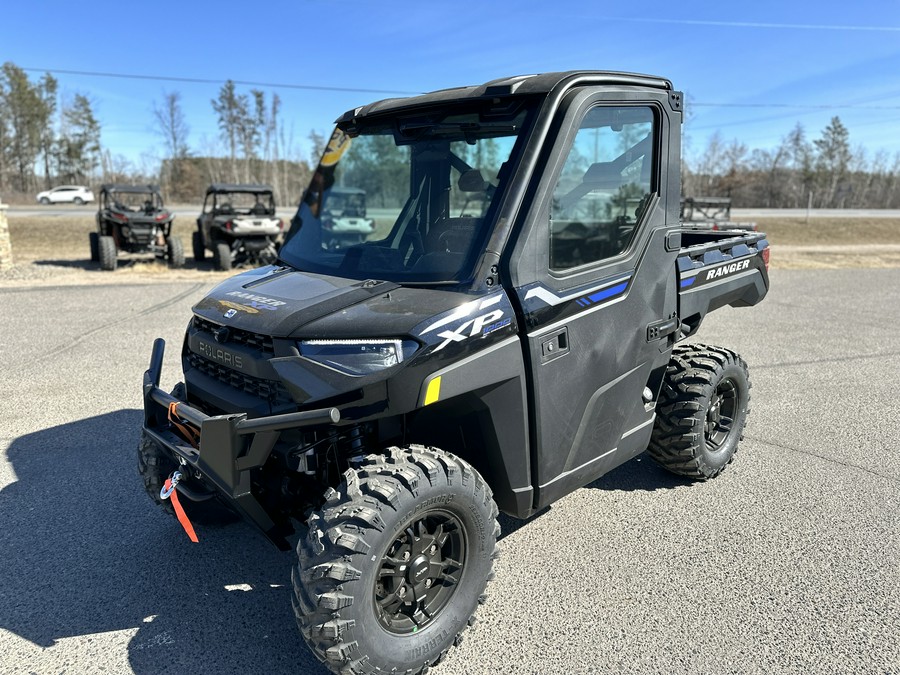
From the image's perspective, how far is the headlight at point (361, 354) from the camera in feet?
7.98

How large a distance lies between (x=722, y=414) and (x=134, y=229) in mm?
15278

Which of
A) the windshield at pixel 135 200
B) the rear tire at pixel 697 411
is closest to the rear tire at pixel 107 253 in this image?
the windshield at pixel 135 200

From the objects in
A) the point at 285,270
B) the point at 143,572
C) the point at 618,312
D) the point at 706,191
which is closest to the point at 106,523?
the point at 143,572

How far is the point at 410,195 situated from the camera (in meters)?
3.38

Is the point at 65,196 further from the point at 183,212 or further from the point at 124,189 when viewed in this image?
the point at 124,189

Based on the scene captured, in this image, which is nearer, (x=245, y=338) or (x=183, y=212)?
(x=245, y=338)

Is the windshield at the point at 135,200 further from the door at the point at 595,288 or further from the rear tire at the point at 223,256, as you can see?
the door at the point at 595,288

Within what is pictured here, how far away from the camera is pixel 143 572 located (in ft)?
10.9

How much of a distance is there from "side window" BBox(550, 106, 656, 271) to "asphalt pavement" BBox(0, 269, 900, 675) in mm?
1613

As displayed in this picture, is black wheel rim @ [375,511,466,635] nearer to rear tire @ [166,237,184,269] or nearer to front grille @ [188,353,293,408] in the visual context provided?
front grille @ [188,353,293,408]

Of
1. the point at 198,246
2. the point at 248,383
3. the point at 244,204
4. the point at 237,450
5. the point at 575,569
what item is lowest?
the point at 575,569

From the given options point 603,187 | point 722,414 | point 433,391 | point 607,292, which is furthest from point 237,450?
point 722,414

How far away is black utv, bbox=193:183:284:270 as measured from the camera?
15.4 meters

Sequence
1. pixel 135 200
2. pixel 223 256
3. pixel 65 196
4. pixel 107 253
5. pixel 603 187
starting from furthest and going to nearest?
1. pixel 65 196
2. pixel 135 200
3. pixel 223 256
4. pixel 107 253
5. pixel 603 187
